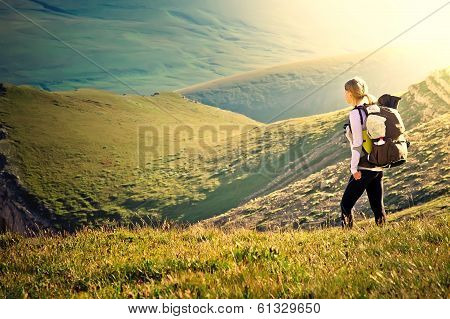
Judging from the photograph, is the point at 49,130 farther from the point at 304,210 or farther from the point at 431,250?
the point at 431,250

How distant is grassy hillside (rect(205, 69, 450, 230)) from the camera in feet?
77.4

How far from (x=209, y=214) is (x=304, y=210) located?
77.4 ft

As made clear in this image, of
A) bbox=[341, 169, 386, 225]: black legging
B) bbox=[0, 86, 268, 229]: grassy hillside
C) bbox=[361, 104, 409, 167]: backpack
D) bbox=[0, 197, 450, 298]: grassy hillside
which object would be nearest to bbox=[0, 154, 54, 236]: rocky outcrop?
bbox=[0, 86, 268, 229]: grassy hillside

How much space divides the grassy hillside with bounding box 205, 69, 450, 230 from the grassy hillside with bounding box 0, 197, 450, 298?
779 centimetres

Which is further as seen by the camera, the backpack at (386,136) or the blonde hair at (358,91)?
the blonde hair at (358,91)

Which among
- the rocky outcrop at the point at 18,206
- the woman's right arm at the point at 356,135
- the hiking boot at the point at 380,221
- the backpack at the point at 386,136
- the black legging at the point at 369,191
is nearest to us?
the backpack at the point at 386,136

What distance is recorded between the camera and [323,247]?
23.2ft

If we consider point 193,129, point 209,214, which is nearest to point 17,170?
point 209,214

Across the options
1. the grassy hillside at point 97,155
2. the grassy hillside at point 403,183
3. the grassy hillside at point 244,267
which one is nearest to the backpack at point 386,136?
the grassy hillside at point 244,267

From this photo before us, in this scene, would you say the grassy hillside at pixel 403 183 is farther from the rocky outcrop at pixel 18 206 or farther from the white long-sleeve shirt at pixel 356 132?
the rocky outcrop at pixel 18 206

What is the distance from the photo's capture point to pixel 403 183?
25812 millimetres

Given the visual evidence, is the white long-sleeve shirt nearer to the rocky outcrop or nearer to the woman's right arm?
the woman's right arm

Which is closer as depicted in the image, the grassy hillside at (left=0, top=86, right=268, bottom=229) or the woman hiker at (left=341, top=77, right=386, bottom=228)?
the woman hiker at (left=341, top=77, right=386, bottom=228)

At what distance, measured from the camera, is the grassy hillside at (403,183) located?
77.4ft
